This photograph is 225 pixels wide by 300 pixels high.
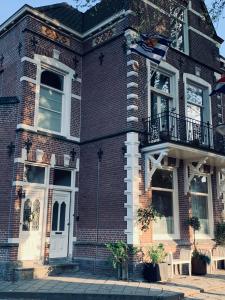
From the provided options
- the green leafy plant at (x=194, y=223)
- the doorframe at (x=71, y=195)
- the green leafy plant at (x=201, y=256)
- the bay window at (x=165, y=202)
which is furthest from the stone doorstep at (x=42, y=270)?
the green leafy plant at (x=194, y=223)

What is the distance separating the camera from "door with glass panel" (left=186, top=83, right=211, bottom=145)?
505 inches

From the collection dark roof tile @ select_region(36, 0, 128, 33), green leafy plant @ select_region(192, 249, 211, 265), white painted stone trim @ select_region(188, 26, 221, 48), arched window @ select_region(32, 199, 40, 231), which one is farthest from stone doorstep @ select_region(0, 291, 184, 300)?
white painted stone trim @ select_region(188, 26, 221, 48)

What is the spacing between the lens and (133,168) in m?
11.0

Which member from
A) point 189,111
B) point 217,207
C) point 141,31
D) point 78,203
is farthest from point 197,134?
point 78,203

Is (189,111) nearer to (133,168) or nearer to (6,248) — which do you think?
(133,168)

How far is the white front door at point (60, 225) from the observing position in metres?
11.7

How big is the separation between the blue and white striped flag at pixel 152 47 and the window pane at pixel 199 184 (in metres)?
4.81

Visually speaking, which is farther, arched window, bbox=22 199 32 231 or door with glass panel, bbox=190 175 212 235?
door with glass panel, bbox=190 175 212 235

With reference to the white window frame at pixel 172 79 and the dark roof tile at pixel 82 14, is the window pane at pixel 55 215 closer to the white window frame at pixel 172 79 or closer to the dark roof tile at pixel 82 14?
the white window frame at pixel 172 79

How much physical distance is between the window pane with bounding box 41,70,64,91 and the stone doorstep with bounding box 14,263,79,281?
6.22 meters

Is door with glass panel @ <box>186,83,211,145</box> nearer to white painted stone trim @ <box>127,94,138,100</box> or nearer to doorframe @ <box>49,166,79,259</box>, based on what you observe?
white painted stone trim @ <box>127,94,138,100</box>

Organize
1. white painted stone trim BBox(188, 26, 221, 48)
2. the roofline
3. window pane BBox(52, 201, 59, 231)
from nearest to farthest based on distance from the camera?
window pane BBox(52, 201, 59, 231)
the roofline
white painted stone trim BBox(188, 26, 221, 48)

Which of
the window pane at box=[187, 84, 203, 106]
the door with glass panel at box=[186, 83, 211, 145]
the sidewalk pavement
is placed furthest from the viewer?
the window pane at box=[187, 84, 203, 106]

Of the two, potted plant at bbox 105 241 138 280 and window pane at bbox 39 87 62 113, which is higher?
window pane at bbox 39 87 62 113
